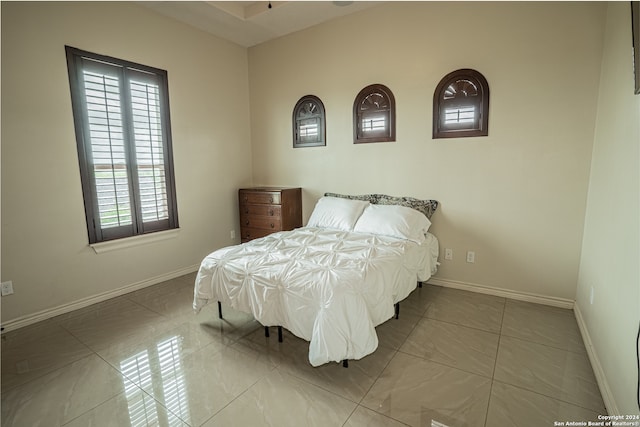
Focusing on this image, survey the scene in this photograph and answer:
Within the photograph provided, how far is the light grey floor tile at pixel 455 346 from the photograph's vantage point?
2031mm

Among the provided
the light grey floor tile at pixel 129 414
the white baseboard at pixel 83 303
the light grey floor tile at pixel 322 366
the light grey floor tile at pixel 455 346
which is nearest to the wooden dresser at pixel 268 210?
the white baseboard at pixel 83 303

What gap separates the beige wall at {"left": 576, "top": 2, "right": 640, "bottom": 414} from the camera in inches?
58.2

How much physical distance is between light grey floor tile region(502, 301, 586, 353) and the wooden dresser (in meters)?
2.50

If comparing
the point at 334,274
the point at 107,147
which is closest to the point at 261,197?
the point at 107,147

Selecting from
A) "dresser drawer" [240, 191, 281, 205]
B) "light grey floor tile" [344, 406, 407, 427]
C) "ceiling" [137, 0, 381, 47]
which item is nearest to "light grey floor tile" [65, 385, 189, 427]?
"light grey floor tile" [344, 406, 407, 427]

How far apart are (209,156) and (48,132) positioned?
163 centimetres

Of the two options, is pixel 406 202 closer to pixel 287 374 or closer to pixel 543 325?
pixel 543 325

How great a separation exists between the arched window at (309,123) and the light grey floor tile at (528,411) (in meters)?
3.01

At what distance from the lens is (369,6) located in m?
3.33

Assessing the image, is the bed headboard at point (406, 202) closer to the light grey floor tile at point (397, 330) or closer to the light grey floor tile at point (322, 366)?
the light grey floor tile at point (397, 330)

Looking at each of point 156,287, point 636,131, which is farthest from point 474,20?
point 156,287

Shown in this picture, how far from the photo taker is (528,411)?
163cm

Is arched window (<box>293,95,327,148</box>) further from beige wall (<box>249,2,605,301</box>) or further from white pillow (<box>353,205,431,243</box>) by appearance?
white pillow (<box>353,205,431,243</box>)

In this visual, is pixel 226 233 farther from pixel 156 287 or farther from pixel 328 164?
pixel 328 164
